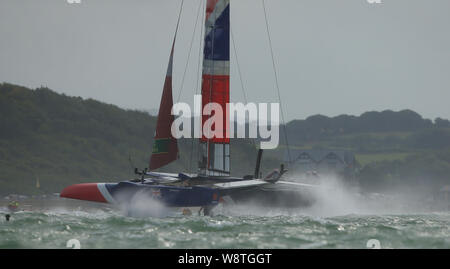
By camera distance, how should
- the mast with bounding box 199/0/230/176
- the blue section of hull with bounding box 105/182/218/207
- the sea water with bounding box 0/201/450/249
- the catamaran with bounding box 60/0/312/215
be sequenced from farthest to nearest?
the mast with bounding box 199/0/230/176 < the catamaran with bounding box 60/0/312/215 < the blue section of hull with bounding box 105/182/218/207 < the sea water with bounding box 0/201/450/249

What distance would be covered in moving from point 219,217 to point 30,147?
59.8m

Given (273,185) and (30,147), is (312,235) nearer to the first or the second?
(273,185)

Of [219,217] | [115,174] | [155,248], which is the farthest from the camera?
[115,174]

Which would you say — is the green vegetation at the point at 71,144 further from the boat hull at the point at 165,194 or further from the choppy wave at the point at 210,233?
the choppy wave at the point at 210,233

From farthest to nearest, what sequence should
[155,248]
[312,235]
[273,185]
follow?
[273,185], [312,235], [155,248]

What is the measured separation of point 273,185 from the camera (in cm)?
2983

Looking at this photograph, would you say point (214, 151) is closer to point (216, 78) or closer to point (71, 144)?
point (216, 78)

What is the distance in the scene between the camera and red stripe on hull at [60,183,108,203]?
90.2 feet

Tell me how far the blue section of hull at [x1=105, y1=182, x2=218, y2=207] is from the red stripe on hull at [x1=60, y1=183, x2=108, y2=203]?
1.03 metres

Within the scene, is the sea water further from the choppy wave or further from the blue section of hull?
the blue section of hull

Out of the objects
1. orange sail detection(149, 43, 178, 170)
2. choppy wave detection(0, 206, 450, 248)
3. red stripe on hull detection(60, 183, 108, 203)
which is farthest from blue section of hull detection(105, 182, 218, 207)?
orange sail detection(149, 43, 178, 170)

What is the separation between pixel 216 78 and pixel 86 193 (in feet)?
22.9
